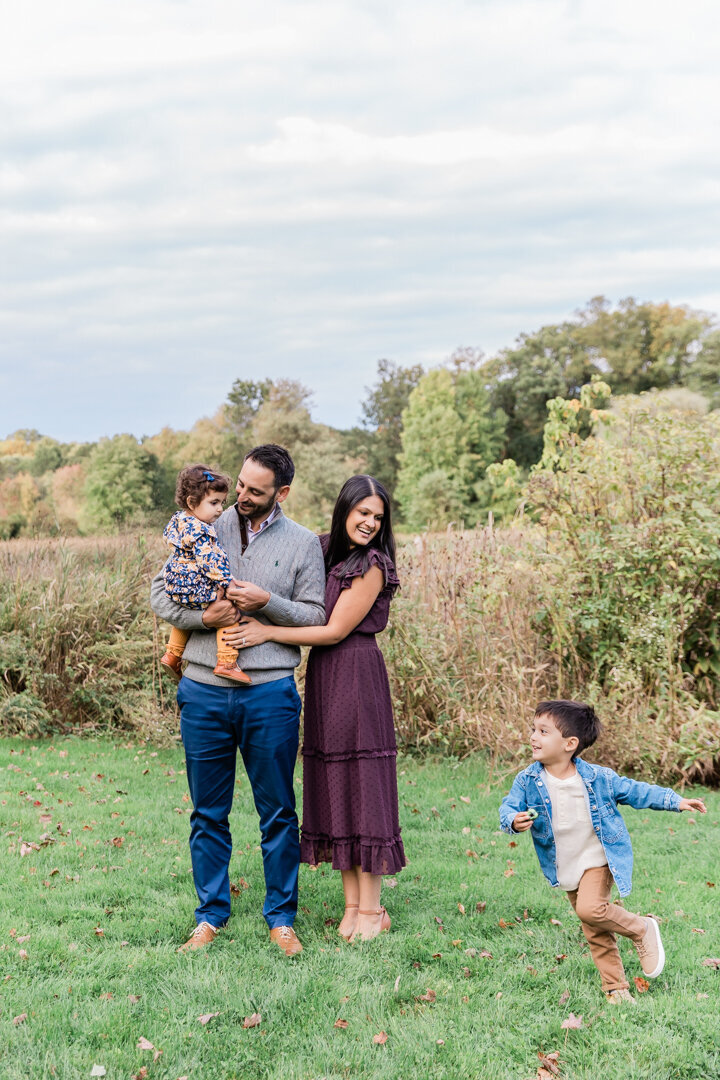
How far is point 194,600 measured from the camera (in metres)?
3.58

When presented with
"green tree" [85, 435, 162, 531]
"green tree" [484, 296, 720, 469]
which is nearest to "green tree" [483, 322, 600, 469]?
"green tree" [484, 296, 720, 469]

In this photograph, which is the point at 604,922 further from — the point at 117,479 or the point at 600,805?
the point at 117,479

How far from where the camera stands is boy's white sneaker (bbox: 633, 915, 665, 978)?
337 centimetres

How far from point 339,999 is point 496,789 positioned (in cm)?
321

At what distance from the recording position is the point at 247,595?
3568 mm

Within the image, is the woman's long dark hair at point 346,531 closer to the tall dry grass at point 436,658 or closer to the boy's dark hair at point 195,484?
the boy's dark hair at point 195,484

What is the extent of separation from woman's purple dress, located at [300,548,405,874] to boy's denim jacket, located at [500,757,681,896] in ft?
2.24

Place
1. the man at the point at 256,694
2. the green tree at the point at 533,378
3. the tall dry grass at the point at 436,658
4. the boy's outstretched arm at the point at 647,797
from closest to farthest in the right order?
the boy's outstretched arm at the point at 647,797, the man at the point at 256,694, the tall dry grass at the point at 436,658, the green tree at the point at 533,378

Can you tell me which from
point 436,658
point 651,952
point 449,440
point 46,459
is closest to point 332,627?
point 651,952

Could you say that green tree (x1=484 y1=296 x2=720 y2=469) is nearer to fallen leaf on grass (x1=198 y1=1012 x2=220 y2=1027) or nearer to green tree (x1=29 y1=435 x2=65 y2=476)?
green tree (x1=29 y1=435 x2=65 y2=476)

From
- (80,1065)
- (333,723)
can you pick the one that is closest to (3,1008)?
(80,1065)

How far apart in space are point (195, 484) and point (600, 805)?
193cm

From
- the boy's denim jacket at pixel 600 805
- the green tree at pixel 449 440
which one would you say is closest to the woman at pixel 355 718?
the boy's denim jacket at pixel 600 805

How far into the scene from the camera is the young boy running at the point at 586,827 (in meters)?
3.27
